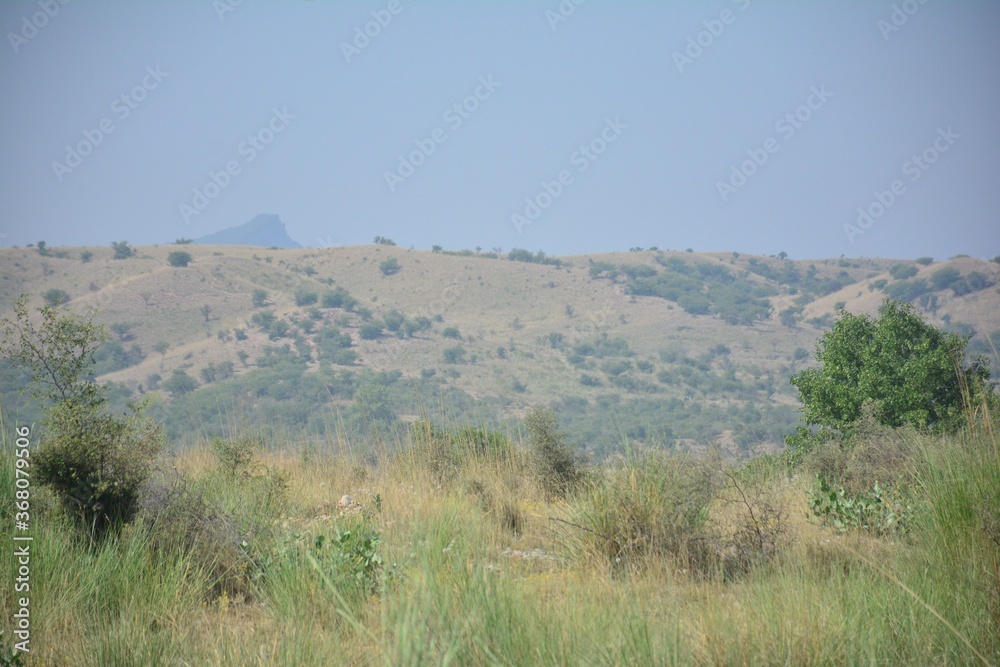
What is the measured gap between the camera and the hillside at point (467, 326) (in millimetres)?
51344

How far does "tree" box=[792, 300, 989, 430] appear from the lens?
536 inches

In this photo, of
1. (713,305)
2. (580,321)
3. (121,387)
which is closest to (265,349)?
(121,387)

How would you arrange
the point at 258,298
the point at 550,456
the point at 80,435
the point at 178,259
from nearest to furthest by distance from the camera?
the point at 80,435 → the point at 550,456 → the point at 258,298 → the point at 178,259

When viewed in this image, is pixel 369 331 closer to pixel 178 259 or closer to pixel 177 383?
pixel 178 259

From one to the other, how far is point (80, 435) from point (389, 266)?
8827 cm

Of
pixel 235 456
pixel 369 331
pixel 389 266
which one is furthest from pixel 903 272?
pixel 235 456

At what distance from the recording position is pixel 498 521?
545cm

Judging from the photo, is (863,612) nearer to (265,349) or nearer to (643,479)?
(643,479)

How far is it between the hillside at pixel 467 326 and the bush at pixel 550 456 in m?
27.1

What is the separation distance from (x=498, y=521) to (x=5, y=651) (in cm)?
331

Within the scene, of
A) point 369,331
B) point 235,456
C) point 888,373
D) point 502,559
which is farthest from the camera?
point 369,331

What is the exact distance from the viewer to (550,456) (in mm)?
7527

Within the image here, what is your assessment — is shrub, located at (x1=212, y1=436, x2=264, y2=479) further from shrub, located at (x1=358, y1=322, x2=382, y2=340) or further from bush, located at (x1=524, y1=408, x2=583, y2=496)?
shrub, located at (x1=358, y1=322, x2=382, y2=340)

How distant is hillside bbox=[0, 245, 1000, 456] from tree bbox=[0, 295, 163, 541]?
96.9 feet
